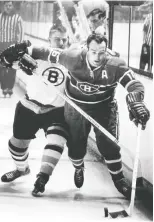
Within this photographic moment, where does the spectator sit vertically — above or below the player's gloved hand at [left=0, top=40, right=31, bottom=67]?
above

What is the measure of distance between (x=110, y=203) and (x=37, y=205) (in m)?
0.40

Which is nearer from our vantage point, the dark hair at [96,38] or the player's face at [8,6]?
the dark hair at [96,38]

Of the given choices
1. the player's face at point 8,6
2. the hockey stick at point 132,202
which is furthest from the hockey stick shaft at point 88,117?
the player's face at point 8,6

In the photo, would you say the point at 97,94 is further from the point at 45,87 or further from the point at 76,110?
the point at 45,87

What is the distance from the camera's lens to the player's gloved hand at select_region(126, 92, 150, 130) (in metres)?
3.23

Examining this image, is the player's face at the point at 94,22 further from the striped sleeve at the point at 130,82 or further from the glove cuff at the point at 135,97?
the glove cuff at the point at 135,97

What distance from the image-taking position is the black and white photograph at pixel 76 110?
3.30 meters

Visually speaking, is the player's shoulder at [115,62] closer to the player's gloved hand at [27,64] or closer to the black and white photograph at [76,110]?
the black and white photograph at [76,110]

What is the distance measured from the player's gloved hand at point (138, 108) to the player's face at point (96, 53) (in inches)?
9.2

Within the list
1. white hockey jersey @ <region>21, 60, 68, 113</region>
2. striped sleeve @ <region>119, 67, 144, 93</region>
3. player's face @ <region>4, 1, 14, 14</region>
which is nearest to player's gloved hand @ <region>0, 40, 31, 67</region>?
white hockey jersey @ <region>21, 60, 68, 113</region>

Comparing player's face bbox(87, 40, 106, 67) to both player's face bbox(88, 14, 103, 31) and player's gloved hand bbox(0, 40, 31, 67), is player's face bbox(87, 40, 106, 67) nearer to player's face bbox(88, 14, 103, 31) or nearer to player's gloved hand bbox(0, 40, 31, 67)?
player's face bbox(88, 14, 103, 31)

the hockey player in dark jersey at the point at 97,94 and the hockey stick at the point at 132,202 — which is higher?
the hockey player in dark jersey at the point at 97,94

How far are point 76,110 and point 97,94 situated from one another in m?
0.15

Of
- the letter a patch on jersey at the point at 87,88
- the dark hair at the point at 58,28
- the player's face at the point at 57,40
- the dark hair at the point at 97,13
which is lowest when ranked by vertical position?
the letter a patch on jersey at the point at 87,88
